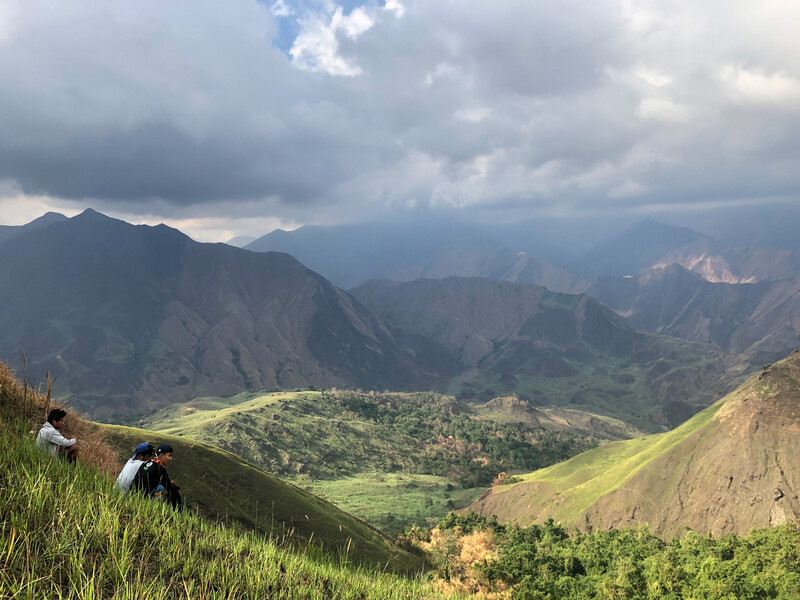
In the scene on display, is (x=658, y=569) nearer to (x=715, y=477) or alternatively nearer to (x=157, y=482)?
(x=715, y=477)

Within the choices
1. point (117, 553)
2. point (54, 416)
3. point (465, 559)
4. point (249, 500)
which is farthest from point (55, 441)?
point (465, 559)

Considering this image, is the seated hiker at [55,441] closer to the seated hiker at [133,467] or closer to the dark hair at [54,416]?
the dark hair at [54,416]

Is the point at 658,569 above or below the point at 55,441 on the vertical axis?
below

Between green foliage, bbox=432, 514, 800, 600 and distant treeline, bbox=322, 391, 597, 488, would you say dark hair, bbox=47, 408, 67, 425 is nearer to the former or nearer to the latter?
green foliage, bbox=432, 514, 800, 600

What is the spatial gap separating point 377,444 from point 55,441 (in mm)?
125114

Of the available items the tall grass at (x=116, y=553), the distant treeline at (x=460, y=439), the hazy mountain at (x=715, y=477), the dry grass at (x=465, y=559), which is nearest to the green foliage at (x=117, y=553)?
the tall grass at (x=116, y=553)

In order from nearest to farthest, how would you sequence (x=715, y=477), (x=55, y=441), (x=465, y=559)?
(x=55, y=441) < (x=465, y=559) < (x=715, y=477)

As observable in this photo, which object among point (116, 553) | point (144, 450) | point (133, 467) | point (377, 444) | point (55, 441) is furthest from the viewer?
point (377, 444)

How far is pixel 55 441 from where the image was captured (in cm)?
956

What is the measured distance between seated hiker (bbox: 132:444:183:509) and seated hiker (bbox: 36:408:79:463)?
1877 millimetres

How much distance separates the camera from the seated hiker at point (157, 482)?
8625 mm

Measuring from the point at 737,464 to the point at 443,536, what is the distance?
3575 cm

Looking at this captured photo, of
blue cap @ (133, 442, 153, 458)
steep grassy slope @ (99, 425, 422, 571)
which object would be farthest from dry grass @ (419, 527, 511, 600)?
blue cap @ (133, 442, 153, 458)

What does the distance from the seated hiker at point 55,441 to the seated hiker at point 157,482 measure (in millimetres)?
1877
